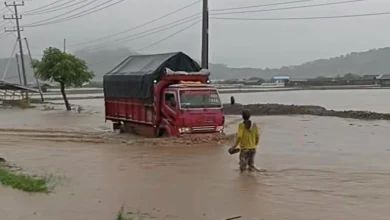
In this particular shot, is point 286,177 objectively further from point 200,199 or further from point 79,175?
point 79,175

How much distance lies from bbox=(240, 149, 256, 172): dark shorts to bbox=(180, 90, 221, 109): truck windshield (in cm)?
672

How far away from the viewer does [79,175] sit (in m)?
15.4

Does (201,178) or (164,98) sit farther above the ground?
(164,98)

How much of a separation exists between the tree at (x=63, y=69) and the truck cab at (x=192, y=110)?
27215mm

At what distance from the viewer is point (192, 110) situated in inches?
846

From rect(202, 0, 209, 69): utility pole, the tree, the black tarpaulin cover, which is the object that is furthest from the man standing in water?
the tree

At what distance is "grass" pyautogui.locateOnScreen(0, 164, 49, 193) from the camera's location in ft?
39.9

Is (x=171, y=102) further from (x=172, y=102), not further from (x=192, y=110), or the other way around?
(x=192, y=110)

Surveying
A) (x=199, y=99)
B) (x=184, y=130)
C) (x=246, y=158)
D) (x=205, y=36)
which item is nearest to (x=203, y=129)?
(x=184, y=130)

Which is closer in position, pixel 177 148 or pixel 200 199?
pixel 200 199

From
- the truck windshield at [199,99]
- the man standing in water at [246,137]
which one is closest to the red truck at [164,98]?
the truck windshield at [199,99]

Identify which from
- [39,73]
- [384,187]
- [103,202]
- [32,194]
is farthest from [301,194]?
[39,73]

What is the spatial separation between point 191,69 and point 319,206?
13.8 meters

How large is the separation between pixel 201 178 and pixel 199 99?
718 centimetres
